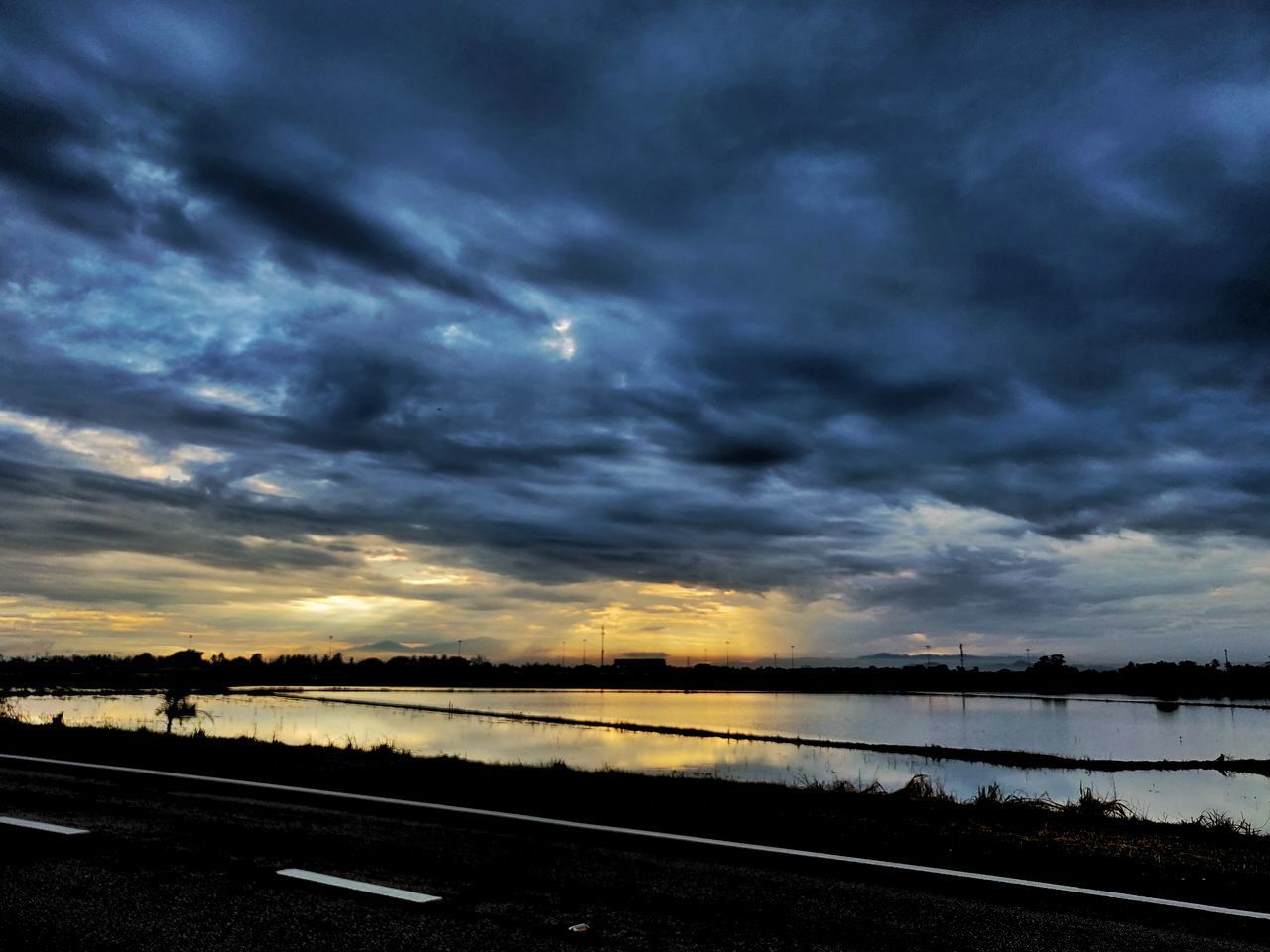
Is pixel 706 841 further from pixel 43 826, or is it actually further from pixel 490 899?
pixel 43 826

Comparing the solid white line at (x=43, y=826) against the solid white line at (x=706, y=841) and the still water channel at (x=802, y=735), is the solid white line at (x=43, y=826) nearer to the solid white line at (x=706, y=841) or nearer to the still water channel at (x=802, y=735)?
the solid white line at (x=706, y=841)

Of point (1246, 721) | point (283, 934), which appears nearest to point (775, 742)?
point (283, 934)

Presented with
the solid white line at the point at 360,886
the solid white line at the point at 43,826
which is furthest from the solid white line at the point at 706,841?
the solid white line at the point at 360,886

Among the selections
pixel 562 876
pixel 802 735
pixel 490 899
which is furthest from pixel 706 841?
pixel 802 735

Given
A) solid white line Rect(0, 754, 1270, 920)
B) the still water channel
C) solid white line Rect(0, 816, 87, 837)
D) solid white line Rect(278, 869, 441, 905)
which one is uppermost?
solid white line Rect(278, 869, 441, 905)

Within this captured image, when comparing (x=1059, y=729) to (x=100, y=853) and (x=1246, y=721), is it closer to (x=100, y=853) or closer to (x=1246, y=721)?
(x=1246, y=721)

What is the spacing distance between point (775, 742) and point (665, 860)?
43106mm

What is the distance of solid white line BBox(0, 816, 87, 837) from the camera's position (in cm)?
984

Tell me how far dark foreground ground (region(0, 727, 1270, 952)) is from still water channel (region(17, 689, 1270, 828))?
14.3 m

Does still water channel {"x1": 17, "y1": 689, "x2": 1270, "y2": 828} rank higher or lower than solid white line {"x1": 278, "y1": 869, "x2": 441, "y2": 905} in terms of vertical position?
lower

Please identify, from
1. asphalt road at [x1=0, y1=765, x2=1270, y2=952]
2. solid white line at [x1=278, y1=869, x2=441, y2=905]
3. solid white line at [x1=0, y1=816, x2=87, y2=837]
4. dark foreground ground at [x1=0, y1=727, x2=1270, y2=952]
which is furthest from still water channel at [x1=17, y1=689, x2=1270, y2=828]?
solid white line at [x1=0, y1=816, x2=87, y2=837]

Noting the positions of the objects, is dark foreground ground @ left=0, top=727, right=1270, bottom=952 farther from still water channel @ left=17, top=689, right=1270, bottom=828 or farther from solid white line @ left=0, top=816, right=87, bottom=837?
still water channel @ left=17, top=689, right=1270, bottom=828

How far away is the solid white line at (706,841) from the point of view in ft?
27.1

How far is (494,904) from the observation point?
288 inches
